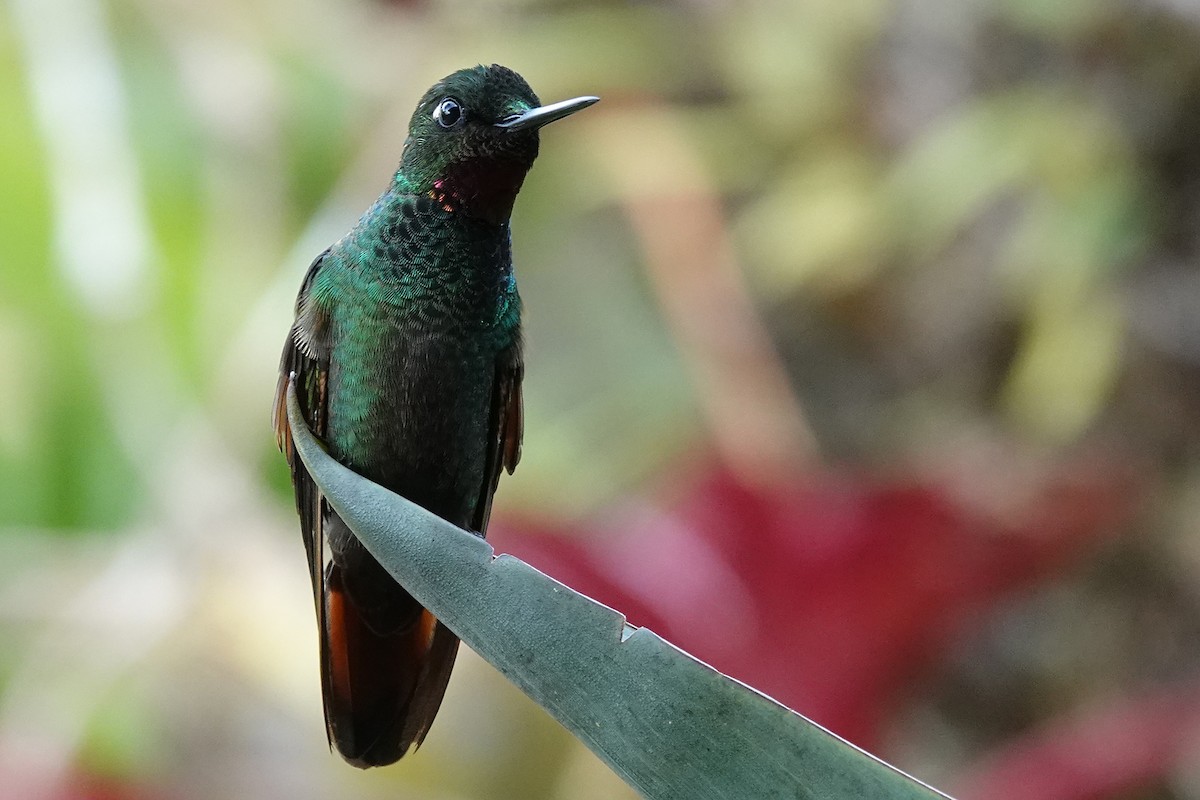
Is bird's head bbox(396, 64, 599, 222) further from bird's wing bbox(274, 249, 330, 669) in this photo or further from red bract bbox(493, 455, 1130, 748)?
red bract bbox(493, 455, 1130, 748)

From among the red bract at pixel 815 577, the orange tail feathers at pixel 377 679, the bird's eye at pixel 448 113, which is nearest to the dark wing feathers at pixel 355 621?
the orange tail feathers at pixel 377 679

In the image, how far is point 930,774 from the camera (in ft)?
6.24

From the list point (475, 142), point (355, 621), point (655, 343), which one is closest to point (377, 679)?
point (355, 621)

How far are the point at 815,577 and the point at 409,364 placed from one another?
706mm

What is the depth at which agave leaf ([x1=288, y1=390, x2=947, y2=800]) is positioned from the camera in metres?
0.32

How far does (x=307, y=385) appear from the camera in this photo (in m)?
0.65

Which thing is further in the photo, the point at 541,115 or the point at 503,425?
the point at 503,425

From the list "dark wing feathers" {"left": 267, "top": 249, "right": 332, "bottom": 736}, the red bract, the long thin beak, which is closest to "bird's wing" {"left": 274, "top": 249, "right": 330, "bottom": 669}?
"dark wing feathers" {"left": 267, "top": 249, "right": 332, "bottom": 736}

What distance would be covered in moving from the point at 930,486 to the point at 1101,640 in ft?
3.04

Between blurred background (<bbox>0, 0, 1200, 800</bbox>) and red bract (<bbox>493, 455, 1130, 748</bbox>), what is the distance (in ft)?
0.04

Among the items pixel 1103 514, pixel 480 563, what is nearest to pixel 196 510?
pixel 1103 514

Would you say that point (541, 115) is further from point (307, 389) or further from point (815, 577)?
point (815, 577)

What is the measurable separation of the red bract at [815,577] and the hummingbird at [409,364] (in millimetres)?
563

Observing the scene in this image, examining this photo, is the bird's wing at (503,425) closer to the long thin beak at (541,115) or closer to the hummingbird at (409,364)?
the hummingbird at (409,364)
